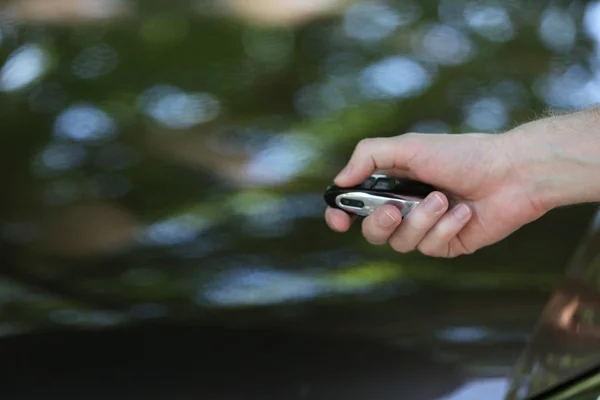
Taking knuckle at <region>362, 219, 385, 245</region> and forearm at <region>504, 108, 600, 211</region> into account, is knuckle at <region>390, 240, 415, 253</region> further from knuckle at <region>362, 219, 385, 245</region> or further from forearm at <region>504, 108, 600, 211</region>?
forearm at <region>504, 108, 600, 211</region>

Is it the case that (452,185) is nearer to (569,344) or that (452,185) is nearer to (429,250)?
(429,250)

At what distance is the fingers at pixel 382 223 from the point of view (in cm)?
96

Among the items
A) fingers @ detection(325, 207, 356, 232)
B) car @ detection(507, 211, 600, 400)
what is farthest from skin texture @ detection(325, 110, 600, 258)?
Result: car @ detection(507, 211, 600, 400)

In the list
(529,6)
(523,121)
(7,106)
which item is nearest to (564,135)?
(523,121)

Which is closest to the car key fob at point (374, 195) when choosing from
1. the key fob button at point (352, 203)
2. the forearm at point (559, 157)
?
the key fob button at point (352, 203)

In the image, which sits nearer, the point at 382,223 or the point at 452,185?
the point at 382,223

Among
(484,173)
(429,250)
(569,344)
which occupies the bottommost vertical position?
(569,344)

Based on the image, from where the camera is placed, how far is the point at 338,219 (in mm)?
1009

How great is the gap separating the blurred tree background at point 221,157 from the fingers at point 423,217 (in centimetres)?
10

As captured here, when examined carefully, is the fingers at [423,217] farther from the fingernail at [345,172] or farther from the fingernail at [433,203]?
the fingernail at [345,172]

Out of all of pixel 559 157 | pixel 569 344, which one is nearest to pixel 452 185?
pixel 559 157

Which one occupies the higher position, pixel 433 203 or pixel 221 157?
pixel 221 157

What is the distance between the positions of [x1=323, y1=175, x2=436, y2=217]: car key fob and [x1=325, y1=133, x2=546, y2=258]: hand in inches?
0.6

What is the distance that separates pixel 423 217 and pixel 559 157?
226mm
